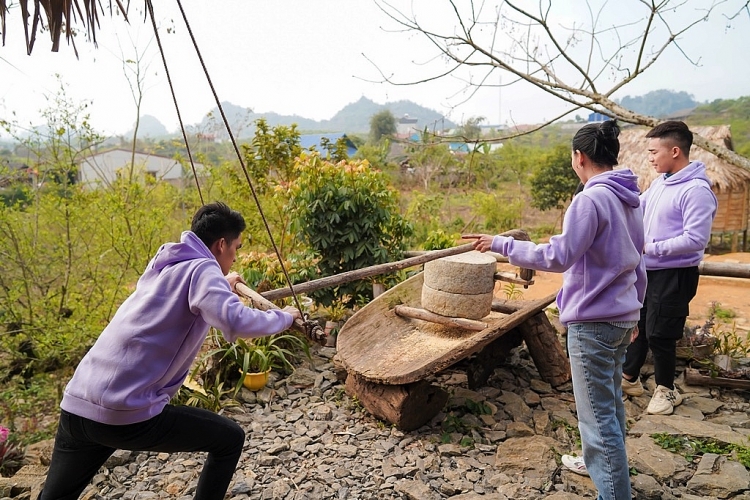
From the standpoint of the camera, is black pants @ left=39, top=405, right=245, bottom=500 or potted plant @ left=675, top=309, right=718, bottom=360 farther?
potted plant @ left=675, top=309, right=718, bottom=360

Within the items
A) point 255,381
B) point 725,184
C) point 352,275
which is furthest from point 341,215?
point 725,184

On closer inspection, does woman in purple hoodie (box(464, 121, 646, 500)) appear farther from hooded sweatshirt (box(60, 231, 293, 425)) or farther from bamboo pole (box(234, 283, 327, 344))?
hooded sweatshirt (box(60, 231, 293, 425))

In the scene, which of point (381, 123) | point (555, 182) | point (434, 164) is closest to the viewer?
point (555, 182)

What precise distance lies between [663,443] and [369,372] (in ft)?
5.86

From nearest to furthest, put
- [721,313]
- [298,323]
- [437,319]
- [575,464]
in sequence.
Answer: [298,323] < [575,464] < [437,319] < [721,313]

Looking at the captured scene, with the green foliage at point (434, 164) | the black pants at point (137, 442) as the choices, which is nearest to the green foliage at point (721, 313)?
the black pants at point (137, 442)

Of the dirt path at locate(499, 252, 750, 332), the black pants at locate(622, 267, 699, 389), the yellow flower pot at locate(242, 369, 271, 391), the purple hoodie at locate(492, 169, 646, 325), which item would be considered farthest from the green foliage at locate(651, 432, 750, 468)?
the dirt path at locate(499, 252, 750, 332)

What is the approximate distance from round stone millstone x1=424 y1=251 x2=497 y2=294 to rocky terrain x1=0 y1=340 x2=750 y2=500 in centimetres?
76

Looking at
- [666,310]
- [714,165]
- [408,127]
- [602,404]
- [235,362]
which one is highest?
[408,127]

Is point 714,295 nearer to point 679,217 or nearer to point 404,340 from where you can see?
point 679,217

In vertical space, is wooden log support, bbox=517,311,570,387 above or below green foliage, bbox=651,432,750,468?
above

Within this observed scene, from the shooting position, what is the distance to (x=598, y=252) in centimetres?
211

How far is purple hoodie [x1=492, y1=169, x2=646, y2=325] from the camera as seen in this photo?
2.07 meters

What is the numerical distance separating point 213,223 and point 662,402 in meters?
3.17
